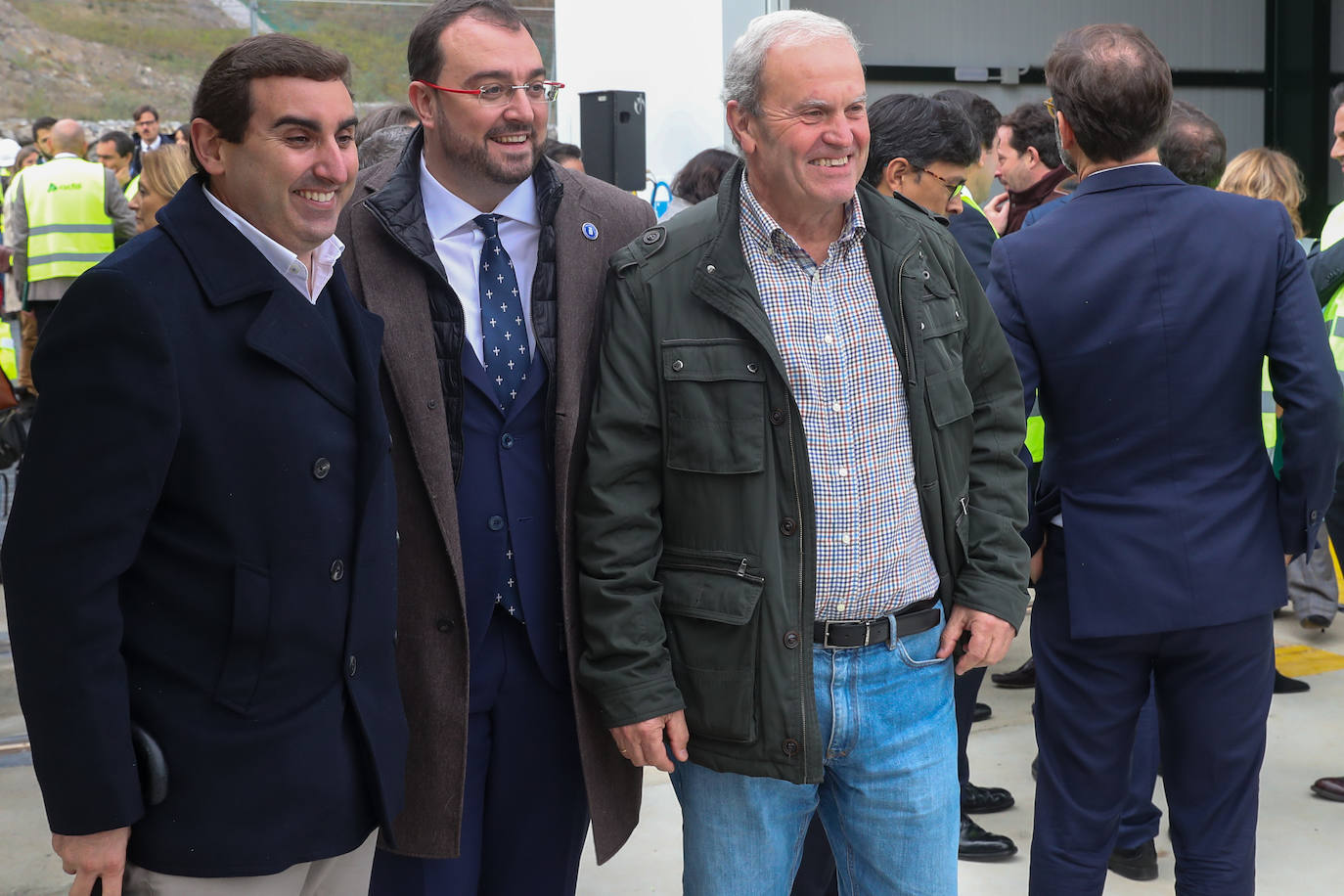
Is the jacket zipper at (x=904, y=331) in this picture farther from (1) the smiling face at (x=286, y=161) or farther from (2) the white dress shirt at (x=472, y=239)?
(1) the smiling face at (x=286, y=161)

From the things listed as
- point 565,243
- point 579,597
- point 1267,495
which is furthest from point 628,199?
point 1267,495

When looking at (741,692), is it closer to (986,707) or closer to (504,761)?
(504,761)

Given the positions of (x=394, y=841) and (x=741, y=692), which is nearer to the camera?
(x=394, y=841)

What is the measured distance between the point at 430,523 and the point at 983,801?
252 centimetres

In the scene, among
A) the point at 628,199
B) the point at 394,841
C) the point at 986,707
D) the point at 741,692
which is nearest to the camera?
the point at 394,841

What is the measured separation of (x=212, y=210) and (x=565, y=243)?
0.62m

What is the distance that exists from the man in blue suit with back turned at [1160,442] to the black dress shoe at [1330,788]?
5.36 feet

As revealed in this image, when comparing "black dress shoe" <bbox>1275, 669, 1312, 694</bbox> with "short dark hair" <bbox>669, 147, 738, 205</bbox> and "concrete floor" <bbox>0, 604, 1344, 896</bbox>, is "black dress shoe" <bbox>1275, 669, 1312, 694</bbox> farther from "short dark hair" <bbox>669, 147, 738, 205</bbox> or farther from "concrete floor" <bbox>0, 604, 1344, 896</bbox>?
"short dark hair" <bbox>669, 147, 738, 205</bbox>

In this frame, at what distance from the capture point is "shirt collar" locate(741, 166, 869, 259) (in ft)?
7.20

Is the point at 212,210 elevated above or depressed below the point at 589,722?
above

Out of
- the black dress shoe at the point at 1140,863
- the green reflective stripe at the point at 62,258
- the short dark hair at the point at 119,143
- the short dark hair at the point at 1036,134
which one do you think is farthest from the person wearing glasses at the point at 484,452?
the short dark hair at the point at 119,143

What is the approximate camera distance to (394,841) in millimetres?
1966

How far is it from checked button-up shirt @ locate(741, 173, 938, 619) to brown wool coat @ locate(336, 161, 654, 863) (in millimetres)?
331

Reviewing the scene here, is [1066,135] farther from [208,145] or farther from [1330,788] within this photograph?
[1330,788]
